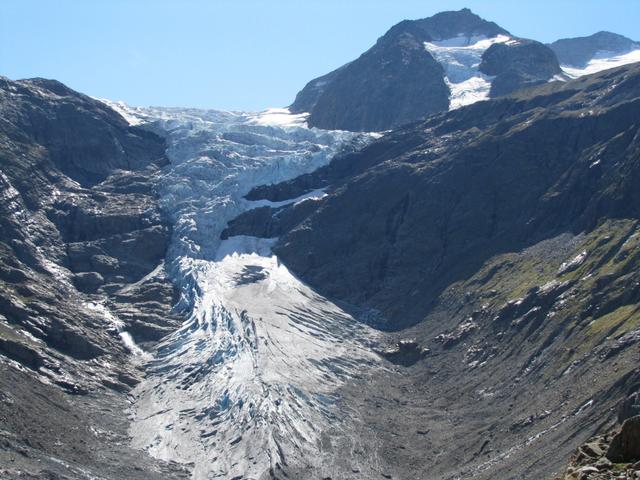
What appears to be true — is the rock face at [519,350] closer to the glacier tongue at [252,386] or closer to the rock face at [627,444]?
the glacier tongue at [252,386]

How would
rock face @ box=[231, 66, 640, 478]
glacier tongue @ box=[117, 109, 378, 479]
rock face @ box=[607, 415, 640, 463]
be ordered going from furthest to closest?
glacier tongue @ box=[117, 109, 378, 479] < rock face @ box=[231, 66, 640, 478] < rock face @ box=[607, 415, 640, 463]

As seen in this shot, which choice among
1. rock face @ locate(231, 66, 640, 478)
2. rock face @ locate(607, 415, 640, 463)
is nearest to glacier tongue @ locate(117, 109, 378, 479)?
rock face @ locate(231, 66, 640, 478)

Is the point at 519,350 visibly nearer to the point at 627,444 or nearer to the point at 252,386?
the point at 252,386

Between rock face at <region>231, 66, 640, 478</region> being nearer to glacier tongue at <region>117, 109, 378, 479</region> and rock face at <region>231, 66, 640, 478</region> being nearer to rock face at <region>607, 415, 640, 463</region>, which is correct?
glacier tongue at <region>117, 109, 378, 479</region>

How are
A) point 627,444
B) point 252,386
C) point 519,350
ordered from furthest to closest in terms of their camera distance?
point 252,386
point 519,350
point 627,444

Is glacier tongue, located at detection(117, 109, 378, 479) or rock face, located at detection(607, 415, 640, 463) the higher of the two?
rock face, located at detection(607, 415, 640, 463)

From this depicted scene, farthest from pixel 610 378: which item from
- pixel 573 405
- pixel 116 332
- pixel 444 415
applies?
pixel 116 332

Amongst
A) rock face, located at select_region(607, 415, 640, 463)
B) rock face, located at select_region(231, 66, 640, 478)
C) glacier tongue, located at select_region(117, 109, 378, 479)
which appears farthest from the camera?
glacier tongue, located at select_region(117, 109, 378, 479)

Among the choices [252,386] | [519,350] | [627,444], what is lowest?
[519,350]

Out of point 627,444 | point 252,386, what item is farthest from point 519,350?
point 627,444

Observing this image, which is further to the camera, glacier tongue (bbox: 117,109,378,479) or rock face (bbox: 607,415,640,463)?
glacier tongue (bbox: 117,109,378,479)

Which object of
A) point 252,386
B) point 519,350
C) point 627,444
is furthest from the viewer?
point 252,386
